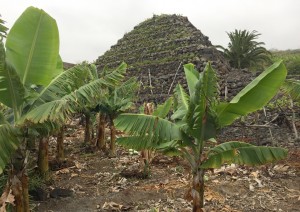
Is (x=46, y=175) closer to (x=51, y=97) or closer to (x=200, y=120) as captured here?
(x=51, y=97)

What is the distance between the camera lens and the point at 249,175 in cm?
1034

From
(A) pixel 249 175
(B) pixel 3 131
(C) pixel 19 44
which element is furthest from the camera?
(A) pixel 249 175

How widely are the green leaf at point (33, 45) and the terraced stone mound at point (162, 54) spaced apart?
12.0 m

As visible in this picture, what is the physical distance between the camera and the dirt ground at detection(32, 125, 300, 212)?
330 inches

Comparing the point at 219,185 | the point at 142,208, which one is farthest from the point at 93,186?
the point at 219,185

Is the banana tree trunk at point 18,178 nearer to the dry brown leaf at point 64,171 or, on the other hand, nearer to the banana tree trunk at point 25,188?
the banana tree trunk at point 25,188

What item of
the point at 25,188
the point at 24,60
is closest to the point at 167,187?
the point at 25,188

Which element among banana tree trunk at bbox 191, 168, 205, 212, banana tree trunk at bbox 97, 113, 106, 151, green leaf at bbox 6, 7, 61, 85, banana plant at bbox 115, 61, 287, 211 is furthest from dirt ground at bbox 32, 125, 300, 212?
green leaf at bbox 6, 7, 61, 85

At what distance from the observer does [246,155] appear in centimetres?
611

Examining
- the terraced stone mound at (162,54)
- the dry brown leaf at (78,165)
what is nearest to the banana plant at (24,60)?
the dry brown leaf at (78,165)

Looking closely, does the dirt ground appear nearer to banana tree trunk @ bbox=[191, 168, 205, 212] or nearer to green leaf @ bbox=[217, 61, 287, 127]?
banana tree trunk @ bbox=[191, 168, 205, 212]

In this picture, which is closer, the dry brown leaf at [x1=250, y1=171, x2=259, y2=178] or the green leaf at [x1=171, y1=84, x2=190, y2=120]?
the green leaf at [x1=171, y1=84, x2=190, y2=120]

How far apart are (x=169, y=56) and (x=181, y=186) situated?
15.5 m

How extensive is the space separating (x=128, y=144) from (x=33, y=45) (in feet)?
7.96
